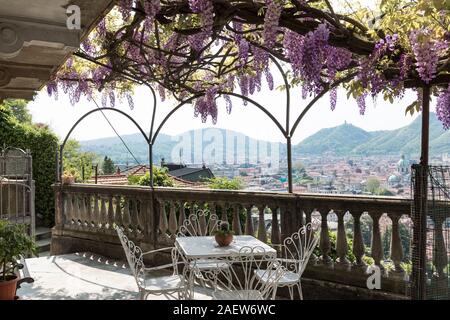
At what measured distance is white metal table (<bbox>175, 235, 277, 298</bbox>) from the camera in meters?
3.16

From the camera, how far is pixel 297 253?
162 inches

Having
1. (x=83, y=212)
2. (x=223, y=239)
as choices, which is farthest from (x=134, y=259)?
(x=83, y=212)

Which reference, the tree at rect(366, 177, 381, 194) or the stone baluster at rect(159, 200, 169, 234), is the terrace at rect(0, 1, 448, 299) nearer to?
the stone baluster at rect(159, 200, 169, 234)

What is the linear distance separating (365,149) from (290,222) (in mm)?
969

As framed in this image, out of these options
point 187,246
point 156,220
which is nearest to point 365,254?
point 187,246

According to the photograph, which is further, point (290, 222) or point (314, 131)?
point (314, 131)

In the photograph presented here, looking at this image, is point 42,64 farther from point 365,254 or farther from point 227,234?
point 365,254

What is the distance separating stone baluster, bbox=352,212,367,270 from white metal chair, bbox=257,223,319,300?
0.35m

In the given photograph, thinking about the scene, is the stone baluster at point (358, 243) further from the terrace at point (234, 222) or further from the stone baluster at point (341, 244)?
the stone baluster at point (341, 244)

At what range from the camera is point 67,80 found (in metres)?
5.80

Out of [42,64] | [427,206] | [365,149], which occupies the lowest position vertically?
[427,206]

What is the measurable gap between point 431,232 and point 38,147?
28.8ft

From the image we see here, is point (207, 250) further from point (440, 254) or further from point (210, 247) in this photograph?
point (440, 254)

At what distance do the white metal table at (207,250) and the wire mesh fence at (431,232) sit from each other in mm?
992
